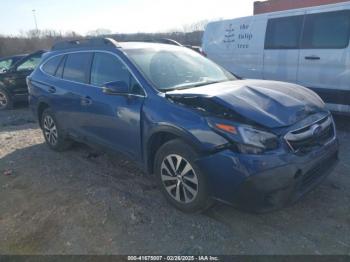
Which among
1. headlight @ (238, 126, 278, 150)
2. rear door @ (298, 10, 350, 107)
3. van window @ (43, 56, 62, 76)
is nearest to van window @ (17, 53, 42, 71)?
van window @ (43, 56, 62, 76)

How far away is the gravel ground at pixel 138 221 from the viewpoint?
3070mm

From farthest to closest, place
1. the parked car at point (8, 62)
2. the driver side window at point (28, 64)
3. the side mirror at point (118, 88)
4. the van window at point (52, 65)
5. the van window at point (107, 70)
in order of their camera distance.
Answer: the parked car at point (8, 62) < the driver side window at point (28, 64) < the van window at point (52, 65) < the van window at point (107, 70) < the side mirror at point (118, 88)

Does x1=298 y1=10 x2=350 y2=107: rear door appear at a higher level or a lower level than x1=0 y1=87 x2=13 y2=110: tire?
higher

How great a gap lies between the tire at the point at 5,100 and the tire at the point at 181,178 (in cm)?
805

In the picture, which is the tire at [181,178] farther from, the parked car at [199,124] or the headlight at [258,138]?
the headlight at [258,138]

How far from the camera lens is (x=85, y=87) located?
4.61 metres

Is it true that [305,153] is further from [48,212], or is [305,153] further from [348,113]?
[348,113]

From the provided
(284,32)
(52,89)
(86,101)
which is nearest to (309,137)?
(86,101)

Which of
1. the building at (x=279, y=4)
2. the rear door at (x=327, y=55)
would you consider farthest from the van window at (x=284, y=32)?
the building at (x=279, y=4)

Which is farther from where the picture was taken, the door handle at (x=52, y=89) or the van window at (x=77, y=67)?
the door handle at (x=52, y=89)

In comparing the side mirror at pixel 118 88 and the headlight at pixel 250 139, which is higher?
the side mirror at pixel 118 88

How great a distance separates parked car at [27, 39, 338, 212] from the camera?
2955 mm

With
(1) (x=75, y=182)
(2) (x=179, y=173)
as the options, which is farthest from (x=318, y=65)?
(1) (x=75, y=182)

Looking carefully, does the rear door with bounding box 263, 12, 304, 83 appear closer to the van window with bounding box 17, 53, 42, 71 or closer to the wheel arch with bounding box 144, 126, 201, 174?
the wheel arch with bounding box 144, 126, 201, 174
